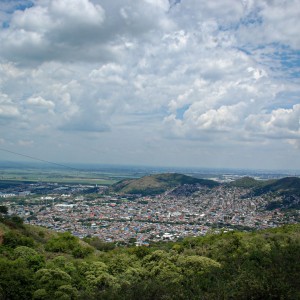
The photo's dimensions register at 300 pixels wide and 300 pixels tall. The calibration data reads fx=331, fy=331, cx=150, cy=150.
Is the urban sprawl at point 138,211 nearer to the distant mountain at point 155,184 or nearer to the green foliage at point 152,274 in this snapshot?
the distant mountain at point 155,184

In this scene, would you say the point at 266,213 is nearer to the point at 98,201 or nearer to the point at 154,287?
the point at 98,201

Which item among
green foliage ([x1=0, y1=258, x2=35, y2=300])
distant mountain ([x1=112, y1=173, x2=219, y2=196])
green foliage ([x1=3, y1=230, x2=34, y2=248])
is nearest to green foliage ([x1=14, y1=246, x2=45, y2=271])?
green foliage ([x1=0, y1=258, x2=35, y2=300])

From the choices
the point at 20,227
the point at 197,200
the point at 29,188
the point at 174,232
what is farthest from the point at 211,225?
the point at 29,188

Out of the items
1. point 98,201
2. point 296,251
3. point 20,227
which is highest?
point 296,251

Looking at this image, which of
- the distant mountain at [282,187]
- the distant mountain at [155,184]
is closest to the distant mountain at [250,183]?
the distant mountain at [282,187]

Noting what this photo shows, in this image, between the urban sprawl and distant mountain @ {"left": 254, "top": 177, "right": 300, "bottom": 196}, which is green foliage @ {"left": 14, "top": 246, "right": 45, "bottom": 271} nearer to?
the urban sprawl

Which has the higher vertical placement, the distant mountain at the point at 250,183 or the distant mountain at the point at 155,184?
the distant mountain at the point at 250,183
